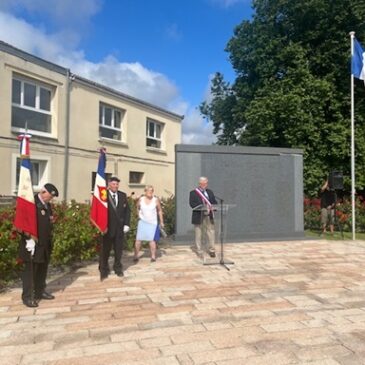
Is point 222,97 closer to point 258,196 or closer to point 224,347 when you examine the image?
point 258,196

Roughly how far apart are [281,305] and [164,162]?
18.2 meters

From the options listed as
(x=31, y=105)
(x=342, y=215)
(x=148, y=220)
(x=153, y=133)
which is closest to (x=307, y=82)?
(x=342, y=215)

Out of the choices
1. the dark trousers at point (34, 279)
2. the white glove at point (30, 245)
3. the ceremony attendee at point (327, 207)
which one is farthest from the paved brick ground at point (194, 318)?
the ceremony attendee at point (327, 207)

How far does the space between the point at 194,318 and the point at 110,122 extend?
51.9 feet

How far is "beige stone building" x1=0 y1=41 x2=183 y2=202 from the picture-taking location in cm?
1441

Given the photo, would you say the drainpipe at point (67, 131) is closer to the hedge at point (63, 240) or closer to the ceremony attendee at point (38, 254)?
the hedge at point (63, 240)

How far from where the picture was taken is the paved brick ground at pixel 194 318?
422 cm

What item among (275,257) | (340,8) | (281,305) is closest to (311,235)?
(275,257)

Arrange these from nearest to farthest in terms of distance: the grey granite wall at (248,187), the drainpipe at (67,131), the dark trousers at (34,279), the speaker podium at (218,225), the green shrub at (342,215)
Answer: the dark trousers at (34,279) → the speaker podium at (218,225) → the grey granite wall at (248,187) → the green shrub at (342,215) → the drainpipe at (67,131)

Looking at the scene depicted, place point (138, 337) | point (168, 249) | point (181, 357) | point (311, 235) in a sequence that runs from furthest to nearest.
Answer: point (311, 235) < point (168, 249) < point (138, 337) < point (181, 357)

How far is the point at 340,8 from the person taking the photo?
713 inches

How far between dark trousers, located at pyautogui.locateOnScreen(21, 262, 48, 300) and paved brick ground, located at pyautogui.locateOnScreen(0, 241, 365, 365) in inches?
7.9

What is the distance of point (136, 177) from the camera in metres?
21.8

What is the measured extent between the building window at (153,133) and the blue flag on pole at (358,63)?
1151 centimetres
